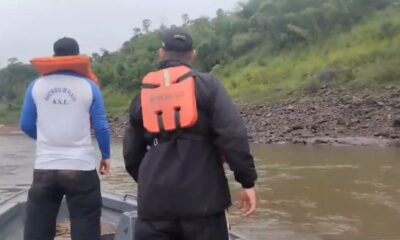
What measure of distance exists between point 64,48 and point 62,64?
105 mm

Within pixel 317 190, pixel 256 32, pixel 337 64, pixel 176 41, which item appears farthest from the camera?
pixel 256 32

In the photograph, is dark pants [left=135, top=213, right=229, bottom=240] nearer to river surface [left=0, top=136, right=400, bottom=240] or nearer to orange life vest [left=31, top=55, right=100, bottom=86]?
orange life vest [left=31, top=55, right=100, bottom=86]

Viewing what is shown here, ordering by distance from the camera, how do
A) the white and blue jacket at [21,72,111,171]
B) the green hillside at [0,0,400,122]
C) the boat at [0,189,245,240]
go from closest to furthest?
the white and blue jacket at [21,72,111,171]
the boat at [0,189,245,240]
the green hillside at [0,0,400,122]

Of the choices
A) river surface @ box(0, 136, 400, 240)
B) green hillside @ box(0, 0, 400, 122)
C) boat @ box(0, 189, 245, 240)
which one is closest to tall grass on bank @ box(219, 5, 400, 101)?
green hillside @ box(0, 0, 400, 122)

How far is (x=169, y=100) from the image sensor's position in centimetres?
283

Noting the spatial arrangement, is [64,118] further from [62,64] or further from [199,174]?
→ [199,174]

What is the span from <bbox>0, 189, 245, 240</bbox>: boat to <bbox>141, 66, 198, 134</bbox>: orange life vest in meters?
1.54

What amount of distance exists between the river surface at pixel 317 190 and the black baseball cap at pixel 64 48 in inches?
107

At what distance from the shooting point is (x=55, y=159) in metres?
3.50

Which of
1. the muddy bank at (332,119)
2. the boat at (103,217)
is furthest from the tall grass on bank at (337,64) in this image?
the boat at (103,217)

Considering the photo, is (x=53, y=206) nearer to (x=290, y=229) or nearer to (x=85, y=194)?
(x=85, y=194)

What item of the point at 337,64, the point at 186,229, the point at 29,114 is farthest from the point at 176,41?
the point at 337,64

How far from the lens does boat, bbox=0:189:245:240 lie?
4425mm

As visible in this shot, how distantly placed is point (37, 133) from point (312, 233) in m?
5.23
